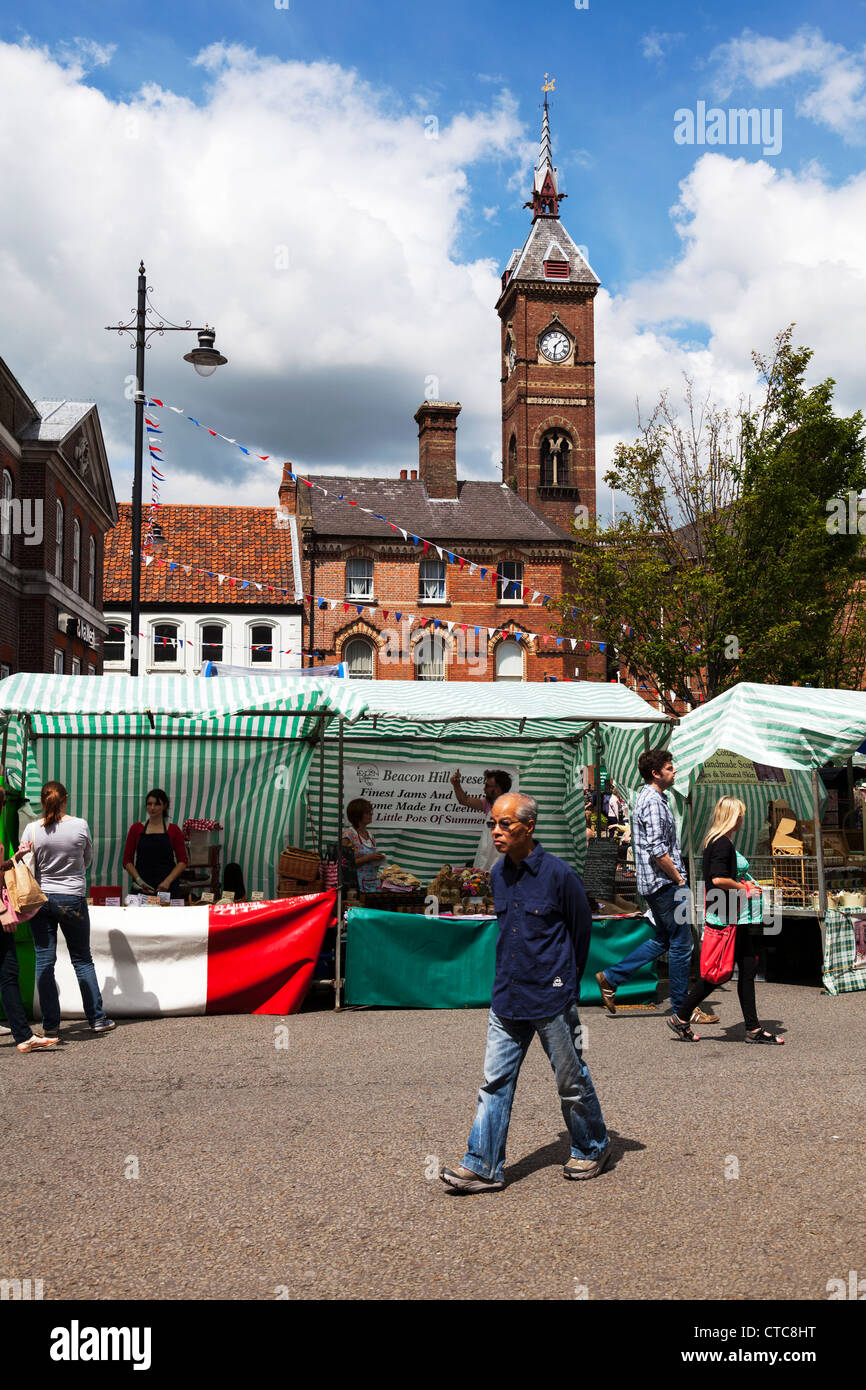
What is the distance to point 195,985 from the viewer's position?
9.70m

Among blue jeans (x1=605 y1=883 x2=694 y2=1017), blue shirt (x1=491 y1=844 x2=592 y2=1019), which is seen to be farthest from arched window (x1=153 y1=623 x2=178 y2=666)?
blue shirt (x1=491 y1=844 x2=592 y2=1019)

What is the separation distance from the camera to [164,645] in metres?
46.2

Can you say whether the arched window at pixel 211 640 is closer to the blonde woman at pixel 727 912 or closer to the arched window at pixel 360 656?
the arched window at pixel 360 656

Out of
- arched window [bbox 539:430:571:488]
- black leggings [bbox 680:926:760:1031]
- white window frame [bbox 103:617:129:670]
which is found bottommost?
black leggings [bbox 680:926:760:1031]

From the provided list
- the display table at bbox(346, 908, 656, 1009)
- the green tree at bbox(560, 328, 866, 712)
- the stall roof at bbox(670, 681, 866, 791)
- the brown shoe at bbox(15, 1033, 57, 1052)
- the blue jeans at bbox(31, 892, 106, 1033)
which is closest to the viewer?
the brown shoe at bbox(15, 1033, 57, 1052)

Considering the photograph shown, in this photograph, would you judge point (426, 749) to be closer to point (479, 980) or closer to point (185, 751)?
point (185, 751)

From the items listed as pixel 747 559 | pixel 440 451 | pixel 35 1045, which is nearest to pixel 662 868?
pixel 35 1045

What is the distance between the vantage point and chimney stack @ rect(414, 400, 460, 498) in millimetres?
50469

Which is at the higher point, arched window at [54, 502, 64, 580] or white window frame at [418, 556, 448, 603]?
white window frame at [418, 556, 448, 603]

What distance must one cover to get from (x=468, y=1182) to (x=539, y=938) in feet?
3.54

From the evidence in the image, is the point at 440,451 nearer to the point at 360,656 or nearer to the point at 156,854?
the point at 360,656

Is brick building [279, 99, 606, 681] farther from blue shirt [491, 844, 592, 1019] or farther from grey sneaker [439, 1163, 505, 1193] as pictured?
grey sneaker [439, 1163, 505, 1193]

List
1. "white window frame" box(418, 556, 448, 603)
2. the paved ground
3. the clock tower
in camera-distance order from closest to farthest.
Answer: the paved ground → "white window frame" box(418, 556, 448, 603) → the clock tower

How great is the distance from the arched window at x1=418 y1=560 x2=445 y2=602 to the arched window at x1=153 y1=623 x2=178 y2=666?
986 cm
